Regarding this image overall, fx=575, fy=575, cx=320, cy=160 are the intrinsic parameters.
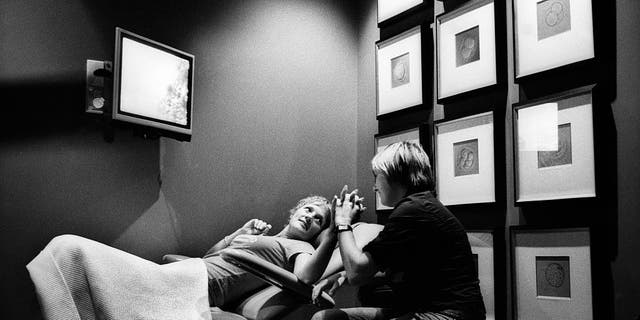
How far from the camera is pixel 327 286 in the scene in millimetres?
2527

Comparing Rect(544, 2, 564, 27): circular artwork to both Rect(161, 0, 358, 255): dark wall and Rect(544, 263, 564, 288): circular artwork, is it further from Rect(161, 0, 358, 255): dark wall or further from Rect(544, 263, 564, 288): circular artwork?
Rect(161, 0, 358, 255): dark wall

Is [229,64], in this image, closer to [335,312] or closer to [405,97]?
[405,97]

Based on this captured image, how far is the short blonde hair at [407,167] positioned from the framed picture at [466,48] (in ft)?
2.61

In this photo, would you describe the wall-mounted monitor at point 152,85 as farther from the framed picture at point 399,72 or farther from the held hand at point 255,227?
the framed picture at point 399,72

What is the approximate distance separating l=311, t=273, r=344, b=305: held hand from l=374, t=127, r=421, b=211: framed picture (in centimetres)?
98

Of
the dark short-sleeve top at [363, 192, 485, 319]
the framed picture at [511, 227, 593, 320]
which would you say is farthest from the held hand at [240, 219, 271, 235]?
the framed picture at [511, 227, 593, 320]

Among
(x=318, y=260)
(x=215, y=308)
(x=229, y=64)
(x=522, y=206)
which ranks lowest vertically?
(x=215, y=308)

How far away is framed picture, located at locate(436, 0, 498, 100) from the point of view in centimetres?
299

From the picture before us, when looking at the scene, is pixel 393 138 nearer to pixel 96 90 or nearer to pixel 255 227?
pixel 255 227

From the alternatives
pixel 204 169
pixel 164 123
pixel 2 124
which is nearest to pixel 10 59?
pixel 2 124

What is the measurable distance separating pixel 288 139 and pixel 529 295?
187 cm

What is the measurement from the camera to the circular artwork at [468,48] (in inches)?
122

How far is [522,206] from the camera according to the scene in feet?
9.02

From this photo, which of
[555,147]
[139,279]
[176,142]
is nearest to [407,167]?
[555,147]
